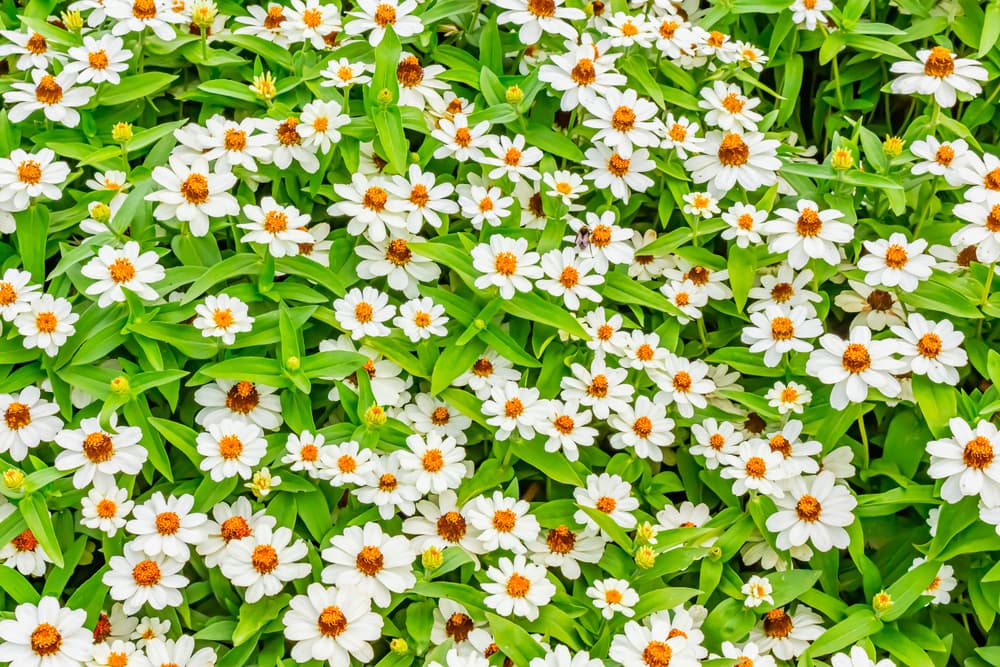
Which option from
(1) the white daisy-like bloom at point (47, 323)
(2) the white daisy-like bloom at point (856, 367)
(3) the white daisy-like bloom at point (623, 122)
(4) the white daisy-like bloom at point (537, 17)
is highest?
(4) the white daisy-like bloom at point (537, 17)

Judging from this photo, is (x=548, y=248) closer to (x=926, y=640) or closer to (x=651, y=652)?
(x=651, y=652)

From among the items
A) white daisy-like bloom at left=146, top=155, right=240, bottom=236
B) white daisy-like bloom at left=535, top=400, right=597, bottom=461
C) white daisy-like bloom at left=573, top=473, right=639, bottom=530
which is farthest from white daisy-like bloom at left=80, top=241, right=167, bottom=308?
white daisy-like bloom at left=573, top=473, right=639, bottom=530

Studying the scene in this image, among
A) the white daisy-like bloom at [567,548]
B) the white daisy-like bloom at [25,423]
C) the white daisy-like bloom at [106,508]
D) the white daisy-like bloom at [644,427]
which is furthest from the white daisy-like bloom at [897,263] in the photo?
A: the white daisy-like bloom at [25,423]

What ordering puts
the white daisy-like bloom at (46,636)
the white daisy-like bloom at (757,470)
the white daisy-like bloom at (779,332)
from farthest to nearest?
the white daisy-like bloom at (779,332), the white daisy-like bloom at (757,470), the white daisy-like bloom at (46,636)

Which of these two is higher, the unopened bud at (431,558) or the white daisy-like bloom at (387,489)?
the white daisy-like bloom at (387,489)

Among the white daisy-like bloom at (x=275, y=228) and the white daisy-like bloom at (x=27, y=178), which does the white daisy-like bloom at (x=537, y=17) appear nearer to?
the white daisy-like bloom at (x=275, y=228)

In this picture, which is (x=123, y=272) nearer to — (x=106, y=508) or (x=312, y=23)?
(x=106, y=508)

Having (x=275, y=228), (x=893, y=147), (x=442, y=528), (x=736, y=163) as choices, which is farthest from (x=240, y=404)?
(x=893, y=147)
